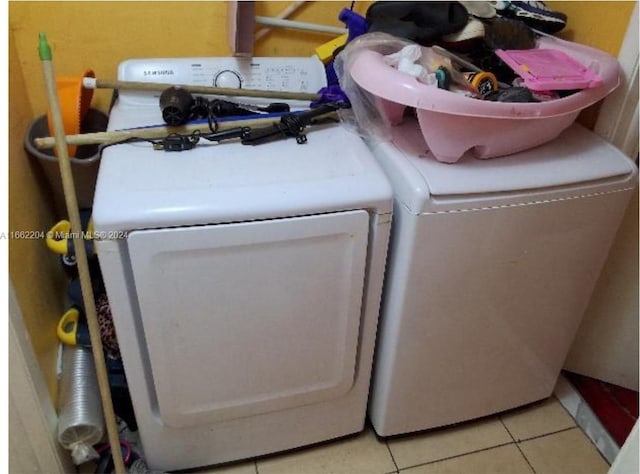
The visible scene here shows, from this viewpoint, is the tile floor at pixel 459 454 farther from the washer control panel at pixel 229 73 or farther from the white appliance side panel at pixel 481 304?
the washer control panel at pixel 229 73

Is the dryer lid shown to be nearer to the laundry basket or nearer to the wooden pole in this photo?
the wooden pole

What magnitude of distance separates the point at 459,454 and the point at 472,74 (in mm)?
1057

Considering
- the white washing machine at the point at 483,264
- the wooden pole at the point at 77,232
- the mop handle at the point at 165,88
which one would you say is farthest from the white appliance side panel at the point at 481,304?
the wooden pole at the point at 77,232

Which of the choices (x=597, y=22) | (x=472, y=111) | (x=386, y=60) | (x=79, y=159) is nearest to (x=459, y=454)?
(x=472, y=111)

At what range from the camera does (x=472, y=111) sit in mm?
1040

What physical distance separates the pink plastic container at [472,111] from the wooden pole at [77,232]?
0.60 meters

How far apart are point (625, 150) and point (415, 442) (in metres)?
0.98

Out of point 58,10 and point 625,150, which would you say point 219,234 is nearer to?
→ point 58,10

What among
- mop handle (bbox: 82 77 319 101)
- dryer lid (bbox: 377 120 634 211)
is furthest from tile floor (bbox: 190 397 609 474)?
mop handle (bbox: 82 77 319 101)

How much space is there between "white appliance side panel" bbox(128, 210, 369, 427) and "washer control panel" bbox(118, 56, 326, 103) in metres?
0.57

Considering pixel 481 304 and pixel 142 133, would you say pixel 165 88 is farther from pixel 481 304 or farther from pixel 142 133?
pixel 481 304

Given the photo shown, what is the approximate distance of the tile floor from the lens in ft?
4.90
